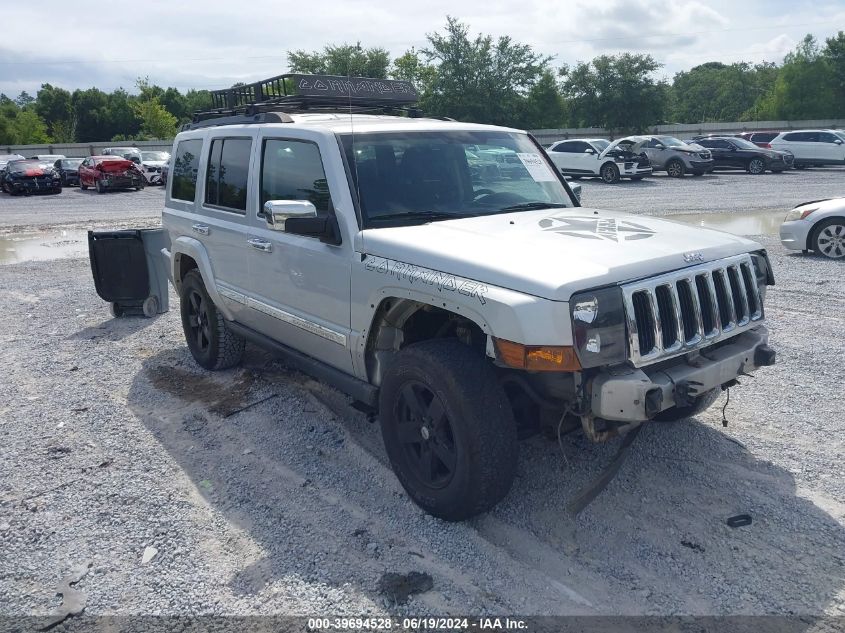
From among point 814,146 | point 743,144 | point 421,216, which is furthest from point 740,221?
point 814,146

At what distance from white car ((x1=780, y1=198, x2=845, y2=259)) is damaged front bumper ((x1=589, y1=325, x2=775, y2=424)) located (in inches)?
285

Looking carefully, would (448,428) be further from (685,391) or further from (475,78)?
(475,78)

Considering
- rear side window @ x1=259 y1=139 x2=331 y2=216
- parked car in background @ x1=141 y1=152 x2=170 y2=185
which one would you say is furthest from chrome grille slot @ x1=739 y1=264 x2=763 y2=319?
parked car in background @ x1=141 y1=152 x2=170 y2=185

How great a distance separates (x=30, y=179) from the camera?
1091 inches

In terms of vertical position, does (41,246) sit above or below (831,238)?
below

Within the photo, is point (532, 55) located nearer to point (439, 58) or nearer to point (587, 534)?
point (439, 58)

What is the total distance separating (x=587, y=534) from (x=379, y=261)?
5.83 ft

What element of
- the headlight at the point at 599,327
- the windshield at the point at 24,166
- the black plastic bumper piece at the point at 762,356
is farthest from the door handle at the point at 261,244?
the windshield at the point at 24,166

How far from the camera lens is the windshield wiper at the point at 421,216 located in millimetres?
4273

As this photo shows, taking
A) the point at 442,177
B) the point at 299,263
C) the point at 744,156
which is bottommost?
the point at 744,156

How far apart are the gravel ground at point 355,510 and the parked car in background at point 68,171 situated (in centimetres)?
2804

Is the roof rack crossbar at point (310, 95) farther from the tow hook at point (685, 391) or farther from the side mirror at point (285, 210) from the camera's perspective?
the tow hook at point (685, 391)

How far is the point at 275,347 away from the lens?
17.0 feet

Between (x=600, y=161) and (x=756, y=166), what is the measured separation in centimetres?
704
